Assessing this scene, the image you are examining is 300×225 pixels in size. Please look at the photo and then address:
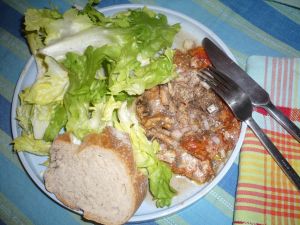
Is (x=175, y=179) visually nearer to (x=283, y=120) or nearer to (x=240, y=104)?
(x=240, y=104)

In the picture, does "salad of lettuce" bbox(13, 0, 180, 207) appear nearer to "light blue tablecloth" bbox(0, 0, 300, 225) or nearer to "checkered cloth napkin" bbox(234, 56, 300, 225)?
"light blue tablecloth" bbox(0, 0, 300, 225)

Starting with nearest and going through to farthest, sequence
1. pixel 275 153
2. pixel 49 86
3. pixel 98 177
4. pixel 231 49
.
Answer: pixel 275 153 < pixel 98 177 < pixel 49 86 < pixel 231 49

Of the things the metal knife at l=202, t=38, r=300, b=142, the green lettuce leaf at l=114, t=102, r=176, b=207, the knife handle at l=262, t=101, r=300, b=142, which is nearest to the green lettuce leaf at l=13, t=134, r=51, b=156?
the green lettuce leaf at l=114, t=102, r=176, b=207

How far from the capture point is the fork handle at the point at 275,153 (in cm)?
189

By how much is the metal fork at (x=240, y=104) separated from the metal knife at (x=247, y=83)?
59mm

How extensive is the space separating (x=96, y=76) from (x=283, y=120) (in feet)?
4.45

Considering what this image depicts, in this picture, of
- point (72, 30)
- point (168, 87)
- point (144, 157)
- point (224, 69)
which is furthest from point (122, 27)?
point (144, 157)

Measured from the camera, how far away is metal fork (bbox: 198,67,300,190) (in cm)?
193

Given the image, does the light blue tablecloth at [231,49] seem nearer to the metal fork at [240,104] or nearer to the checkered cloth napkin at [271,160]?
the checkered cloth napkin at [271,160]

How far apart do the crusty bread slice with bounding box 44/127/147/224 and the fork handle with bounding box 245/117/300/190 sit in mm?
815

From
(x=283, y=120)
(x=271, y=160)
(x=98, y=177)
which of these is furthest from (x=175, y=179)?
(x=283, y=120)

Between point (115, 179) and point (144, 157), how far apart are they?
25 centimetres

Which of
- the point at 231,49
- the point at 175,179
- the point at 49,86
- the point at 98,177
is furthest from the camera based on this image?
the point at 231,49

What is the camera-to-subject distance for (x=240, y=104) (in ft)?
6.97
